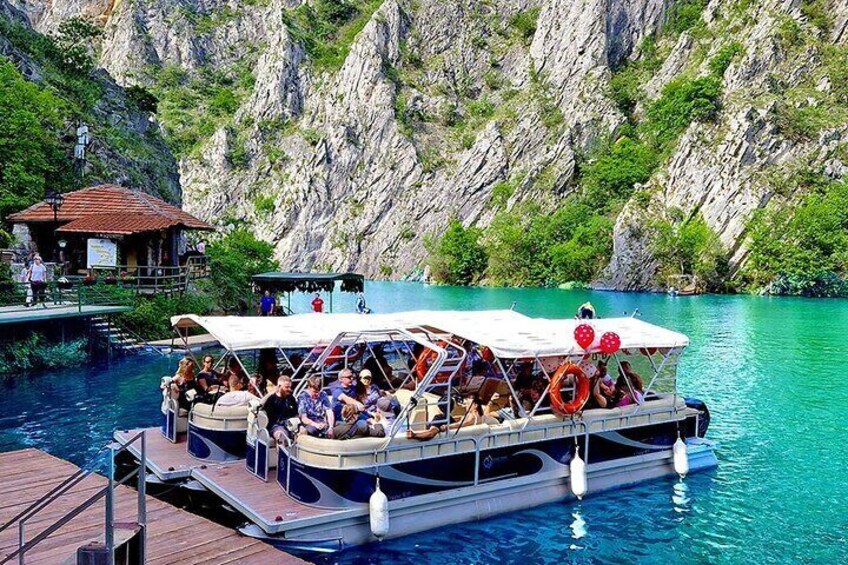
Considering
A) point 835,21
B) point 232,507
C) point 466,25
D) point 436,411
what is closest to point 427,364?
point 436,411

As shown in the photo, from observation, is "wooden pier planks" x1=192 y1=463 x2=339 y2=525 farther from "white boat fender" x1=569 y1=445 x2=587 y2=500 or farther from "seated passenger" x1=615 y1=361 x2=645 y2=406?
"seated passenger" x1=615 y1=361 x2=645 y2=406

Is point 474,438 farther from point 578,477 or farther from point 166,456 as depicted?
point 166,456

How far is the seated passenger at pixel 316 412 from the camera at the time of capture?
531 inches

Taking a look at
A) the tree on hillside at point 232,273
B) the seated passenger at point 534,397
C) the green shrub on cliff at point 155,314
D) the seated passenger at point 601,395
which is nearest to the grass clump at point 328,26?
the tree on hillside at point 232,273

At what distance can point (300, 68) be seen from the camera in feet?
531

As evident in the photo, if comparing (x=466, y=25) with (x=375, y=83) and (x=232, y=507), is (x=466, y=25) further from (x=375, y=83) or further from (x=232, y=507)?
(x=232, y=507)

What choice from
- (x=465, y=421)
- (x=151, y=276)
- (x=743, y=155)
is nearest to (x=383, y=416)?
(x=465, y=421)

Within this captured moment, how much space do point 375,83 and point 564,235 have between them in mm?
55439

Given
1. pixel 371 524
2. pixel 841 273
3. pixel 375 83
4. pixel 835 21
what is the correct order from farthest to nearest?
pixel 375 83 < pixel 835 21 < pixel 841 273 < pixel 371 524

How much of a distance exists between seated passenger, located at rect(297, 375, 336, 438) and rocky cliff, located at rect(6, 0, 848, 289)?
323 ft

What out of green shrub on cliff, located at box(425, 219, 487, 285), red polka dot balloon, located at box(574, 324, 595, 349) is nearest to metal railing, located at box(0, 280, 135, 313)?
red polka dot balloon, located at box(574, 324, 595, 349)

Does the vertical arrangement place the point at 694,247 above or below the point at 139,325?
above

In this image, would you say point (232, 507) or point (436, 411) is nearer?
point (232, 507)

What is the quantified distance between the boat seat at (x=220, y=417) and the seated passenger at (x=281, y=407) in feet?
3.40
